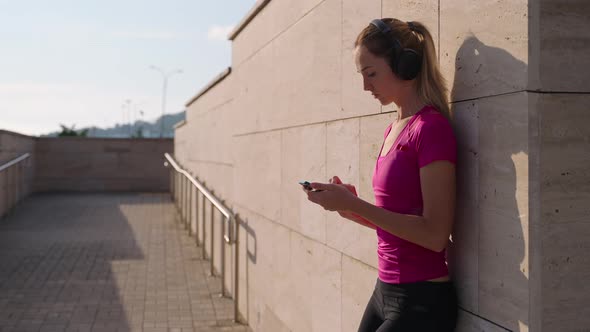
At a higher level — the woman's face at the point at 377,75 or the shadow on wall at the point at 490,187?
the woman's face at the point at 377,75

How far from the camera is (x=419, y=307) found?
94.2 inches

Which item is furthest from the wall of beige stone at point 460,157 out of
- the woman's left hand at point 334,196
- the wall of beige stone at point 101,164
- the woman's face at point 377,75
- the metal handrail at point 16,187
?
the wall of beige stone at point 101,164

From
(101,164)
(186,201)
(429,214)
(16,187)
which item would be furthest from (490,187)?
(101,164)

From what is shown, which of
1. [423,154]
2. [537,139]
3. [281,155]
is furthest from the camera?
[281,155]

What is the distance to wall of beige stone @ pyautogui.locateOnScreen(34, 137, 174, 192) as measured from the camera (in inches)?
843

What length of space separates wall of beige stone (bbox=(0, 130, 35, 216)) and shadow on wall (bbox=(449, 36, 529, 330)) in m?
12.5

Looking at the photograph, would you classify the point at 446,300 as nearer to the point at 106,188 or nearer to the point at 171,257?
the point at 171,257

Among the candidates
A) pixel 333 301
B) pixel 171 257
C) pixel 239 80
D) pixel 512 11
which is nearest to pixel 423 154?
pixel 512 11

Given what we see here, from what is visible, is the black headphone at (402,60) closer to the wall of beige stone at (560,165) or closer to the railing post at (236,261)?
the wall of beige stone at (560,165)

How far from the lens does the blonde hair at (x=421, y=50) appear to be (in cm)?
255

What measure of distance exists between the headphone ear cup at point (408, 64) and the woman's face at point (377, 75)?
49mm

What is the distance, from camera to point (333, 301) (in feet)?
13.6

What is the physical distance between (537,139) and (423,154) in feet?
1.22

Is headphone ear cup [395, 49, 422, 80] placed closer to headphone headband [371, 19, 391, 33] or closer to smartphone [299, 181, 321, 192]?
headphone headband [371, 19, 391, 33]
